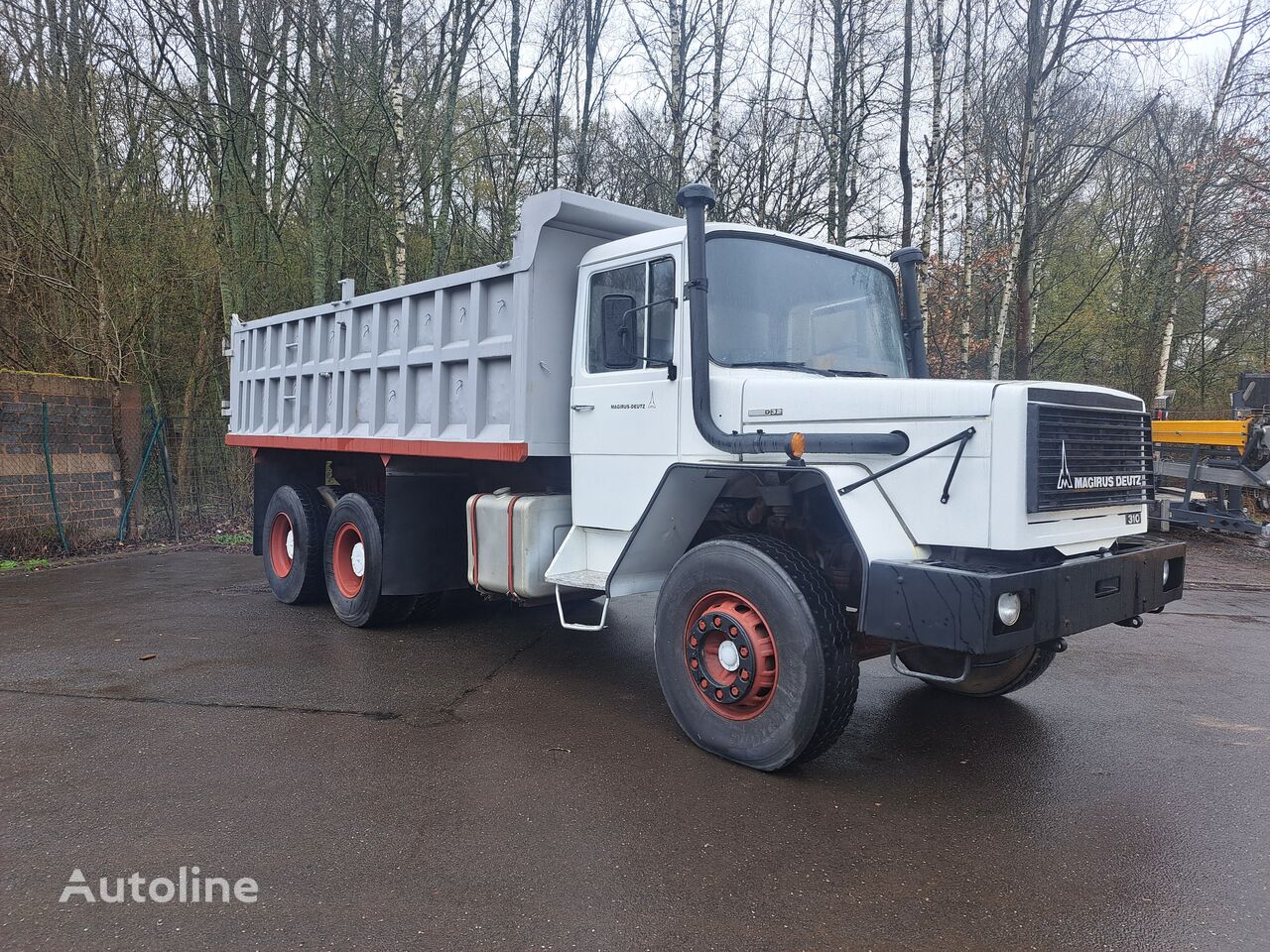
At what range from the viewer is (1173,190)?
18.0 meters

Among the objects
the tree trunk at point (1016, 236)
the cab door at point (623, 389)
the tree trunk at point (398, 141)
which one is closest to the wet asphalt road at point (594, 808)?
the cab door at point (623, 389)

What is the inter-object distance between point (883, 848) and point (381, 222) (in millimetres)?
12303

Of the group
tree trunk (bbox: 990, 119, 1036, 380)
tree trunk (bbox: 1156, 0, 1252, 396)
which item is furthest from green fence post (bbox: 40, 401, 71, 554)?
tree trunk (bbox: 1156, 0, 1252, 396)

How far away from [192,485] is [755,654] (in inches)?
443

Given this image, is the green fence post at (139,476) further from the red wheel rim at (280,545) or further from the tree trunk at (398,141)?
the red wheel rim at (280,545)

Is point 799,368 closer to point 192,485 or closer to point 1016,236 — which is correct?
point 192,485

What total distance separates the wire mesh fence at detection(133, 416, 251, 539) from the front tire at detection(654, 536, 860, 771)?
9.84 meters

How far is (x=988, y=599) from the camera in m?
3.21

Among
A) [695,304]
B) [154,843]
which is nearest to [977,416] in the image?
[695,304]

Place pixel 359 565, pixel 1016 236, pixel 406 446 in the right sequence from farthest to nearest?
1. pixel 1016 236
2. pixel 359 565
3. pixel 406 446

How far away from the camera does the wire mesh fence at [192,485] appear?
11641 mm

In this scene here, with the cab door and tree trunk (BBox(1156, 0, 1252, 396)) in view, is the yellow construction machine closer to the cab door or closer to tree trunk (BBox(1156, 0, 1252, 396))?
tree trunk (BBox(1156, 0, 1252, 396))

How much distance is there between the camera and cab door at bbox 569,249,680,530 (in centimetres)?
446

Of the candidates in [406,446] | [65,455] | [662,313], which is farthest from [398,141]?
Result: [662,313]
